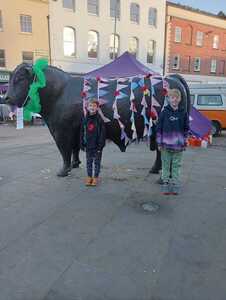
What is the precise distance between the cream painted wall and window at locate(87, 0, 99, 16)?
4.04 meters

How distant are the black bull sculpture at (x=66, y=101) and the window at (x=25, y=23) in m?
20.3

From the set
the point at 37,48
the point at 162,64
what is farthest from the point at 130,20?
the point at 37,48

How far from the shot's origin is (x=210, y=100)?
12.2 meters

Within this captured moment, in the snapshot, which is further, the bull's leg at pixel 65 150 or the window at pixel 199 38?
the window at pixel 199 38

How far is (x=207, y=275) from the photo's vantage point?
8.39 feet

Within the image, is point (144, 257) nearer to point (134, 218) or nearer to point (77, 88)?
point (134, 218)

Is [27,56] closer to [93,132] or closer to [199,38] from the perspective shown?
[93,132]

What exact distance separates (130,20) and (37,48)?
9.97 m

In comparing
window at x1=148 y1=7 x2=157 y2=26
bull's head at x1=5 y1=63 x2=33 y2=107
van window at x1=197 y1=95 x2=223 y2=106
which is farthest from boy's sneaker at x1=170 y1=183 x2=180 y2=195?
window at x1=148 y1=7 x2=157 y2=26

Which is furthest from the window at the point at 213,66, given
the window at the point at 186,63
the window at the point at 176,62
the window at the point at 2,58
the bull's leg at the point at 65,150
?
the bull's leg at the point at 65,150

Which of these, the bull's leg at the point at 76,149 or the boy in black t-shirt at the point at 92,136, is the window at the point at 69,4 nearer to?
the bull's leg at the point at 76,149

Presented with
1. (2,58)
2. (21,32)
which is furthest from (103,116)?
(21,32)

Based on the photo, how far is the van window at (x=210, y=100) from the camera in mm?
12016

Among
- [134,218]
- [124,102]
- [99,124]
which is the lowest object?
[134,218]
